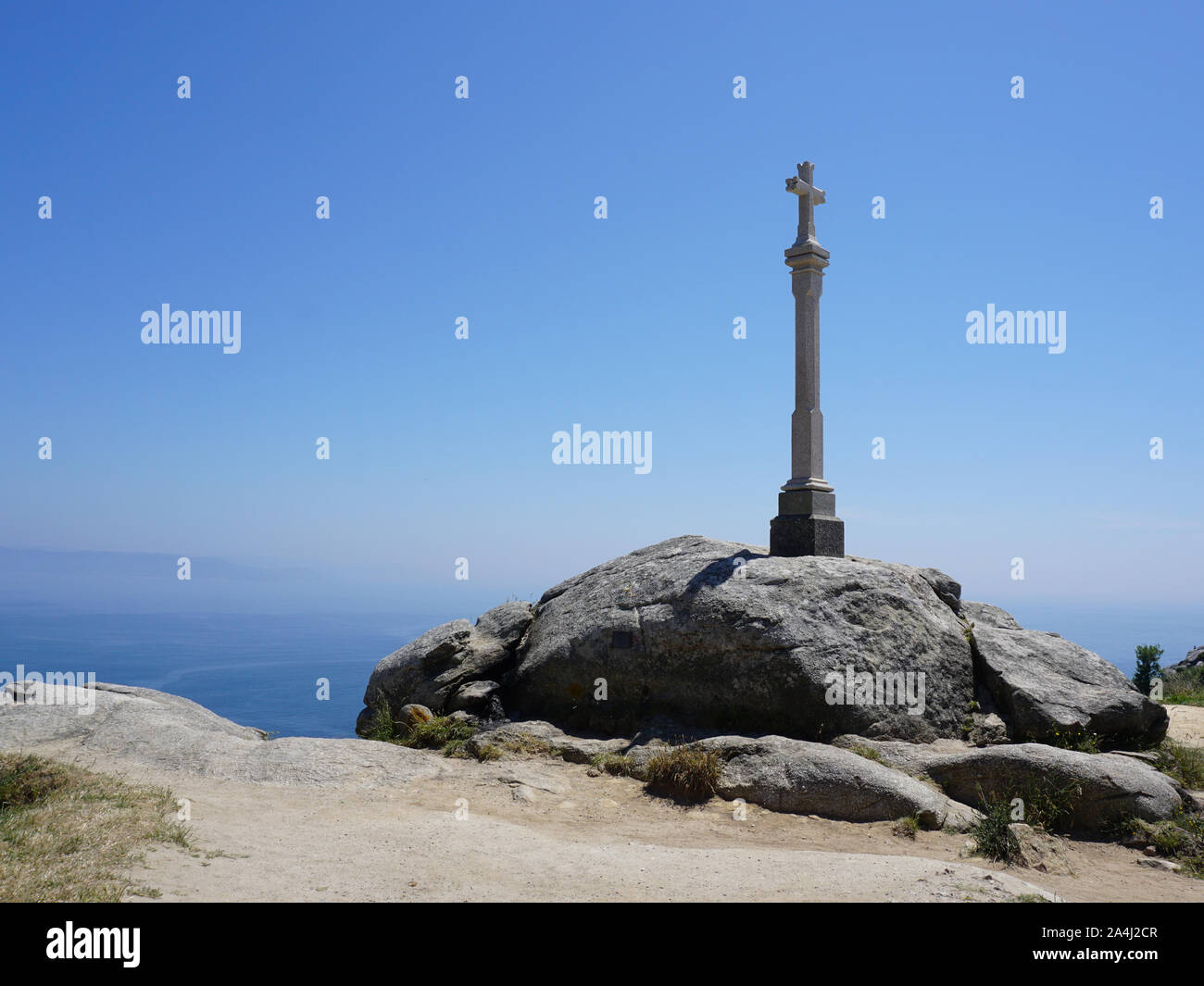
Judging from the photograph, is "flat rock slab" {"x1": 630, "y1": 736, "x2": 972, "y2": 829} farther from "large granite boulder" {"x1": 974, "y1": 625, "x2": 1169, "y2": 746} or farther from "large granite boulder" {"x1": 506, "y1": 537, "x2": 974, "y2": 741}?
"large granite boulder" {"x1": 974, "y1": 625, "x2": 1169, "y2": 746}

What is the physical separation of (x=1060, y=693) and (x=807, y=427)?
577 centimetres

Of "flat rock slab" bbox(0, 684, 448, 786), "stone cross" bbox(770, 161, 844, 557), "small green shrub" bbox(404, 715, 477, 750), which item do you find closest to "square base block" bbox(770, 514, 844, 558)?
"stone cross" bbox(770, 161, 844, 557)

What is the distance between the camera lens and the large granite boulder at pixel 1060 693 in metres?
11.1

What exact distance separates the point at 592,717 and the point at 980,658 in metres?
6.26

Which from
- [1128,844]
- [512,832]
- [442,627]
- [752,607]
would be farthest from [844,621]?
[442,627]

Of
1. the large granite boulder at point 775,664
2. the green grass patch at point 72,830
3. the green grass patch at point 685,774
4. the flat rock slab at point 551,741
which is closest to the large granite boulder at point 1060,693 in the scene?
the large granite boulder at point 775,664

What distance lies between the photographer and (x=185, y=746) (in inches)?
411

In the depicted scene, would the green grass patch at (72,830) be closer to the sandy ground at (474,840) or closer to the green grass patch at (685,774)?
the sandy ground at (474,840)

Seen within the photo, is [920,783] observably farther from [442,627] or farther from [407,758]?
[442,627]

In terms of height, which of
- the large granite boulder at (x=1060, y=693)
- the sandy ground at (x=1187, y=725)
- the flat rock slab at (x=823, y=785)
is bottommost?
the sandy ground at (x=1187, y=725)

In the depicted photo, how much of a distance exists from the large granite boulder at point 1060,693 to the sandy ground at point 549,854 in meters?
3.07

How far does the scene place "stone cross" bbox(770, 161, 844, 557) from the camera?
13.8 m

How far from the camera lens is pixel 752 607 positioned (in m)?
12.0
